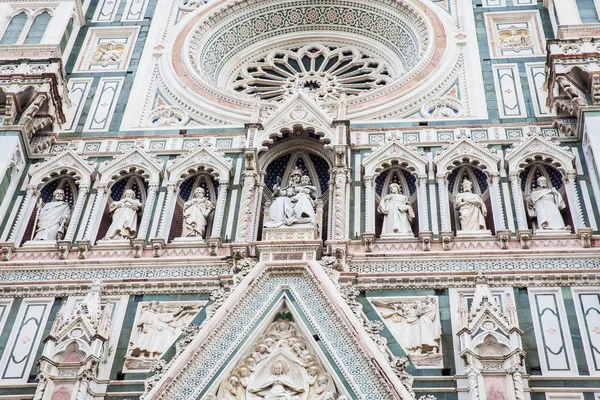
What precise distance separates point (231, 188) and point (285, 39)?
19.8 ft

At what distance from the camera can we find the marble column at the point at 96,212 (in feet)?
53.7

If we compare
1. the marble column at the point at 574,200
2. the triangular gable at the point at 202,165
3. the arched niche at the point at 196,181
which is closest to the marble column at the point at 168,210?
the arched niche at the point at 196,181

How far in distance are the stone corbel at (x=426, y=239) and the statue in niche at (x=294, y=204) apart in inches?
60.3

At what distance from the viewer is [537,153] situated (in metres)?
17.0

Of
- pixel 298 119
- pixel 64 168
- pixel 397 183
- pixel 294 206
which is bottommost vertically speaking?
pixel 294 206

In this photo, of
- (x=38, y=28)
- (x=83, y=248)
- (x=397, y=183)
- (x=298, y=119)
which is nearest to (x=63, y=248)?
(x=83, y=248)

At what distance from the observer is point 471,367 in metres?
13.2

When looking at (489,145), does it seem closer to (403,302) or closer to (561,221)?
(561,221)

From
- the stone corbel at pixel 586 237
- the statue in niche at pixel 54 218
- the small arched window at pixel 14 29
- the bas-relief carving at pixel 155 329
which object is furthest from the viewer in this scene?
the small arched window at pixel 14 29

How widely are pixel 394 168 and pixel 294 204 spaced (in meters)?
2.03

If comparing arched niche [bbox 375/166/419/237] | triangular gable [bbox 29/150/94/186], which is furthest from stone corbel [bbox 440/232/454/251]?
triangular gable [bbox 29/150/94/186]

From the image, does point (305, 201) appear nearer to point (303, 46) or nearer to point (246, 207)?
point (246, 207)

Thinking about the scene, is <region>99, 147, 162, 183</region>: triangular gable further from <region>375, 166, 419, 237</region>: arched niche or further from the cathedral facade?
<region>375, 166, 419, 237</region>: arched niche

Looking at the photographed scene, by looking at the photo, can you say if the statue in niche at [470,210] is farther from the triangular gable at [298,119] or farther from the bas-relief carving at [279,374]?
the bas-relief carving at [279,374]
